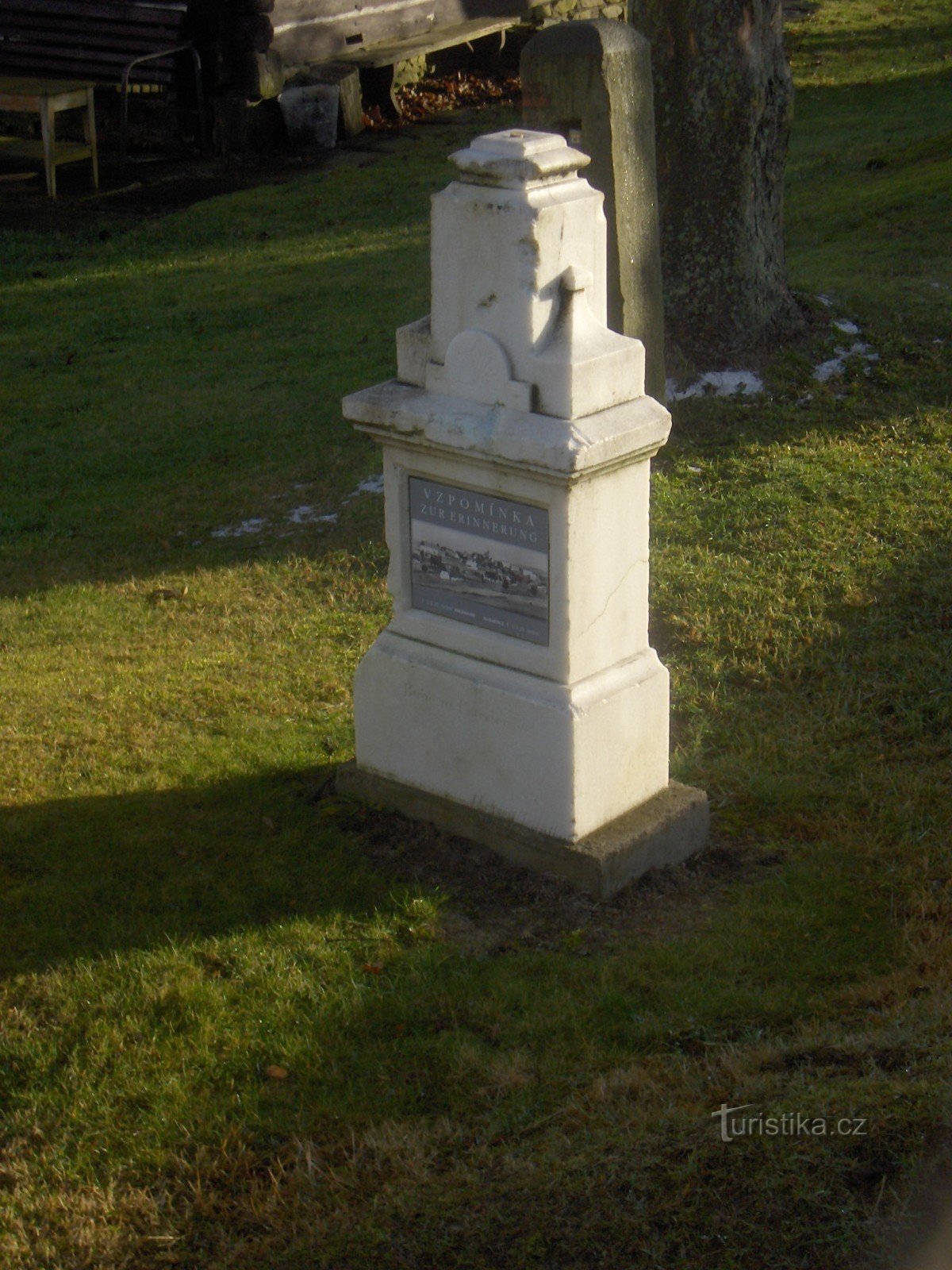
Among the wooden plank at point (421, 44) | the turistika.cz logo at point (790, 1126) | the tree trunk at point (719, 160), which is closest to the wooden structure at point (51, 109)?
the wooden plank at point (421, 44)

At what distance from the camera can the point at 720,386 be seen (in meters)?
8.38

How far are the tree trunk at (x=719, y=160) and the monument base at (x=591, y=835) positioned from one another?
4.20 metres

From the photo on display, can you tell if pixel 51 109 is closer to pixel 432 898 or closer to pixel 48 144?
pixel 48 144

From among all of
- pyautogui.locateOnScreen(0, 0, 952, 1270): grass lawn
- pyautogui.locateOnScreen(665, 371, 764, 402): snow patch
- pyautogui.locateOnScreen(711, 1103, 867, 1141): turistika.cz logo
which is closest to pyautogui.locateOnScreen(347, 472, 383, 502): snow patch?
pyautogui.locateOnScreen(0, 0, 952, 1270): grass lawn

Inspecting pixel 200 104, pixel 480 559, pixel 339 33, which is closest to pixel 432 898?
pixel 480 559

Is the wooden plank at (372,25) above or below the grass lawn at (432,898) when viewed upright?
above

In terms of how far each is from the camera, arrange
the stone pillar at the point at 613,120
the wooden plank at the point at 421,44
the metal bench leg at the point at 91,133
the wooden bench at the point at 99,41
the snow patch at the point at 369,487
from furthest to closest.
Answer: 1. the wooden plank at the point at 421,44
2. the wooden bench at the point at 99,41
3. the metal bench leg at the point at 91,133
4. the snow patch at the point at 369,487
5. the stone pillar at the point at 613,120

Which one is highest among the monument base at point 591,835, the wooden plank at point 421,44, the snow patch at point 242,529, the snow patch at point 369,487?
the wooden plank at point 421,44

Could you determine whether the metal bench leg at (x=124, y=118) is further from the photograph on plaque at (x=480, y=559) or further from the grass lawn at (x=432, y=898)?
the photograph on plaque at (x=480, y=559)

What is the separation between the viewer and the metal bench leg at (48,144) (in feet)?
45.6

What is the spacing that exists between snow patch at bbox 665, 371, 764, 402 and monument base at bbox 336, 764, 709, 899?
3913 millimetres

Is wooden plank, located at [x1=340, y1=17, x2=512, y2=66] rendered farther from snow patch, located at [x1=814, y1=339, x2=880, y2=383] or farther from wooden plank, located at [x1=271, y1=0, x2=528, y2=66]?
snow patch, located at [x1=814, y1=339, x2=880, y2=383]

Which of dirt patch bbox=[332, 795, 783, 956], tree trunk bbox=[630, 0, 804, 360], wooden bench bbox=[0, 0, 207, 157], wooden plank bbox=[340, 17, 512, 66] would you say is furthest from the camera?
wooden plank bbox=[340, 17, 512, 66]

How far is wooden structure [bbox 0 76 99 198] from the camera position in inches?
544
